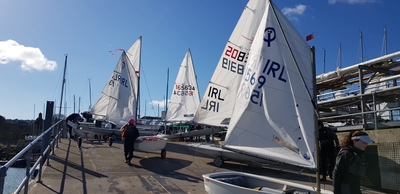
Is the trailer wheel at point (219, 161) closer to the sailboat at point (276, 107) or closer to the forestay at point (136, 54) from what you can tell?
the sailboat at point (276, 107)

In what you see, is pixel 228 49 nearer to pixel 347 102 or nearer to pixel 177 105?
pixel 347 102

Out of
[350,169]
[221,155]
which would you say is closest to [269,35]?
[350,169]

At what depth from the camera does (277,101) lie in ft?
17.4

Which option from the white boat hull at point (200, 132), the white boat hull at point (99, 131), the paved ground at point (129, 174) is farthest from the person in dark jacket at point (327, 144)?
the white boat hull at point (99, 131)

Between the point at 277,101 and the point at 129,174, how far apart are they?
182 inches

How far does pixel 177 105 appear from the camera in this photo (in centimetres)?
2422

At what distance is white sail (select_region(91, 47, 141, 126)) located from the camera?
763 inches

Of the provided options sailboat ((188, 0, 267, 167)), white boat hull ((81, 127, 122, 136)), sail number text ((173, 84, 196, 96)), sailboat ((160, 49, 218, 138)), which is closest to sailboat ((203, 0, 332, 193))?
sailboat ((188, 0, 267, 167))

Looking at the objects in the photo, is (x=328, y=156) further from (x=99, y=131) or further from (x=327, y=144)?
(x=99, y=131)

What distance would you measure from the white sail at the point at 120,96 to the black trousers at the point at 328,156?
13.3 meters

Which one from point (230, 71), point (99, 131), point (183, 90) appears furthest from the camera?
point (183, 90)

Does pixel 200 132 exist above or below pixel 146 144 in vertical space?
above

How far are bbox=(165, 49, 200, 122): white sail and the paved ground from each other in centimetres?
1210

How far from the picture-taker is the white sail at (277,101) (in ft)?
16.2
